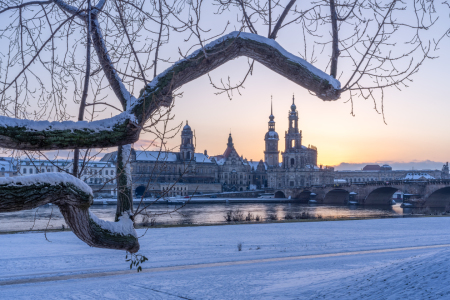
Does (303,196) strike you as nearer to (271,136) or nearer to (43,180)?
(271,136)

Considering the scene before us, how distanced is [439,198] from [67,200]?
57611 mm

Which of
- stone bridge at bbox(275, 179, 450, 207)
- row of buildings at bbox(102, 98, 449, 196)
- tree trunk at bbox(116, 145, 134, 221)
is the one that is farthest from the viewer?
row of buildings at bbox(102, 98, 449, 196)

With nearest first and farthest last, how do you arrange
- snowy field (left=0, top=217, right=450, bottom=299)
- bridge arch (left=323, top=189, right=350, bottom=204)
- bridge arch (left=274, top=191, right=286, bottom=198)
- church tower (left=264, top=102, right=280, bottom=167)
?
snowy field (left=0, top=217, right=450, bottom=299) < bridge arch (left=323, top=189, right=350, bottom=204) < bridge arch (left=274, top=191, right=286, bottom=198) < church tower (left=264, top=102, right=280, bottom=167)

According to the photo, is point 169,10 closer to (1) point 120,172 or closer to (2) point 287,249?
(1) point 120,172

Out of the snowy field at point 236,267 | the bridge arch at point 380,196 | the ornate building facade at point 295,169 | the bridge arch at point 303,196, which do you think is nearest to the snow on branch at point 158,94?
the snowy field at point 236,267

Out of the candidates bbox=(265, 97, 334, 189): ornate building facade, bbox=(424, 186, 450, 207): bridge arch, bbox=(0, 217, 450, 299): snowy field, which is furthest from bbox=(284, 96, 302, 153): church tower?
bbox=(0, 217, 450, 299): snowy field

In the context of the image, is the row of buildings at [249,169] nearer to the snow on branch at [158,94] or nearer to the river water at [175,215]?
the river water at [175,215]

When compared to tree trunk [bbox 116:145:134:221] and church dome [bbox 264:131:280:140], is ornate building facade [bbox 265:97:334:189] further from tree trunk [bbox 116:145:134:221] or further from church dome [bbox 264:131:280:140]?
tree trunk [bbox 116:145:134:221]

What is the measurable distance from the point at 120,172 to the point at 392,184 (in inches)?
2196

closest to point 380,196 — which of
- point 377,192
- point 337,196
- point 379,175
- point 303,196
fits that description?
point 377,192

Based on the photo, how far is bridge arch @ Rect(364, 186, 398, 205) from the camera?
57156 mm

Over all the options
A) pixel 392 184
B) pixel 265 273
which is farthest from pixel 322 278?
pixel 392 184

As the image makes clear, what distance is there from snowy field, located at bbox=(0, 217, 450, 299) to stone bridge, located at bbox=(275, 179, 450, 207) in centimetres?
3849

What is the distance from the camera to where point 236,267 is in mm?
9391
